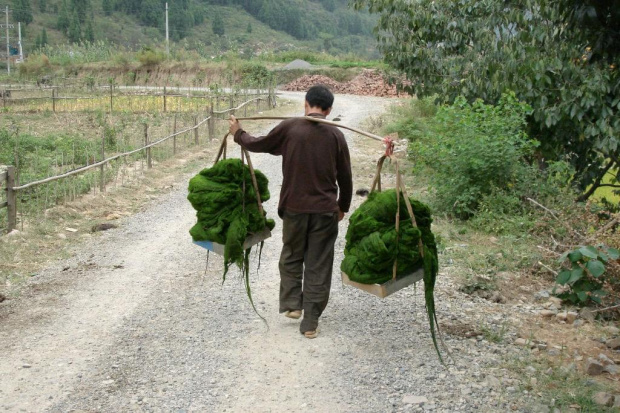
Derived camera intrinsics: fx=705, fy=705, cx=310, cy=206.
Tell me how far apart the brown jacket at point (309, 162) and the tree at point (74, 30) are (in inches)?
2769

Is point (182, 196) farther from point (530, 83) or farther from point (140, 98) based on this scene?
point (140, 98)

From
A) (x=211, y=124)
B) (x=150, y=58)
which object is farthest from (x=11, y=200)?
(x=150, y=58)

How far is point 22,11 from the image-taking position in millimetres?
70938

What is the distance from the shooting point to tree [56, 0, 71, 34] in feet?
236

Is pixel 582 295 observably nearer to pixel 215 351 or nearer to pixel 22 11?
pixel 215 351

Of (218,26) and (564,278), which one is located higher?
(218,26)

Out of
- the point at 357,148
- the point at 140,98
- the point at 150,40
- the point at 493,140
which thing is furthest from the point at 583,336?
the point at 150,40

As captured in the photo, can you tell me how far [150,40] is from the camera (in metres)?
75.5

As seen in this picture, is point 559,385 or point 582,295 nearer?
point 559,385

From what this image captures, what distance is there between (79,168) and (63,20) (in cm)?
6824

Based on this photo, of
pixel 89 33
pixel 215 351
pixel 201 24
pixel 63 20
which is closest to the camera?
pixel 215 351

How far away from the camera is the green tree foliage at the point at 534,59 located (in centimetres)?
494

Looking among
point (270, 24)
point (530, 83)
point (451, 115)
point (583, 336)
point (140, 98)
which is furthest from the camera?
point (270, 24)

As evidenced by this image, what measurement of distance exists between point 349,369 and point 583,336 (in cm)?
196
